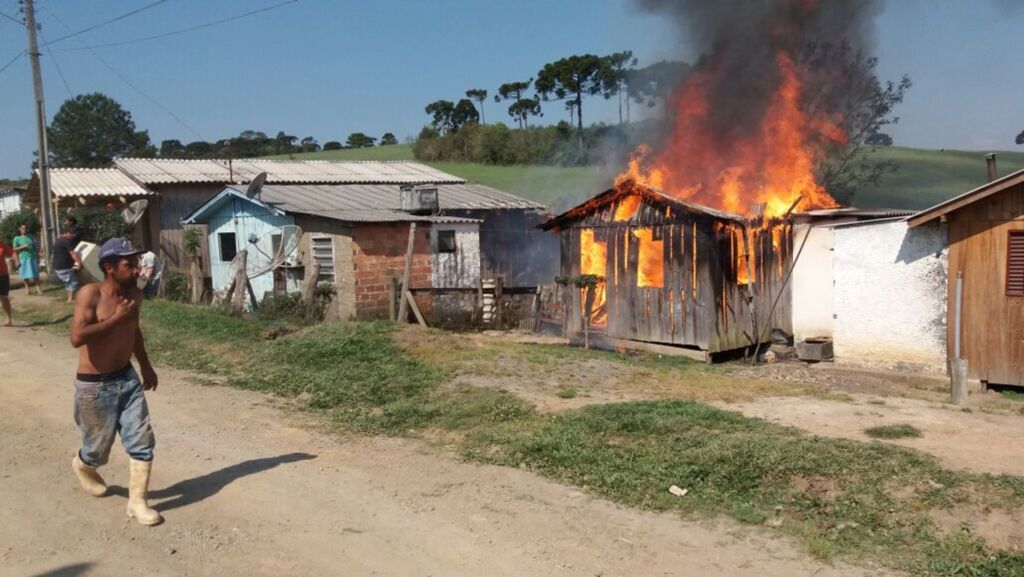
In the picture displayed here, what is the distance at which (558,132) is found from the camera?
59.2 meters

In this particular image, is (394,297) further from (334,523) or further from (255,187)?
(334,523)

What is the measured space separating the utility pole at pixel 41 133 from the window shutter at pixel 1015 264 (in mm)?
22968

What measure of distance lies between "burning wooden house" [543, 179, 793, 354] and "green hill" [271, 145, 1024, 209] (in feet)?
43.9

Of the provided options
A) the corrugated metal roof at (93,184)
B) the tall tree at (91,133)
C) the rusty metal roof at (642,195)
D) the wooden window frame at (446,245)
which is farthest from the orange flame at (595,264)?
the tall tree at (91,133)

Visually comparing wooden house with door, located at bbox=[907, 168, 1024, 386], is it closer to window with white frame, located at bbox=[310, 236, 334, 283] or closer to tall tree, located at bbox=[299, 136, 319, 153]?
window with white frame, located at bbox=[310, 236, 334, 283]

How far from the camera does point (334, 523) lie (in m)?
5.63

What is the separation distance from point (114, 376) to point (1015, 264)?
1164cm

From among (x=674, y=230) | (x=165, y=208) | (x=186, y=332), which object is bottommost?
(x=186, y=332)

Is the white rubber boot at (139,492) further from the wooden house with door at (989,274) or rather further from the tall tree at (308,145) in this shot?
the tall tree at (308,145)

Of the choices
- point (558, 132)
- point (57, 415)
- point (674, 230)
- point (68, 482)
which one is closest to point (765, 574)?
point (68, 482)

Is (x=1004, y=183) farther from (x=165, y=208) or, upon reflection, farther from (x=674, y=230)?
(x=165, y=208)

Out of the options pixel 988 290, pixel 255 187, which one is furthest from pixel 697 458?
pixel 255 187

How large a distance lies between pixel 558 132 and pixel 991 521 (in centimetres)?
5528

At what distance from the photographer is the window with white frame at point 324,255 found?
18.0 metres
